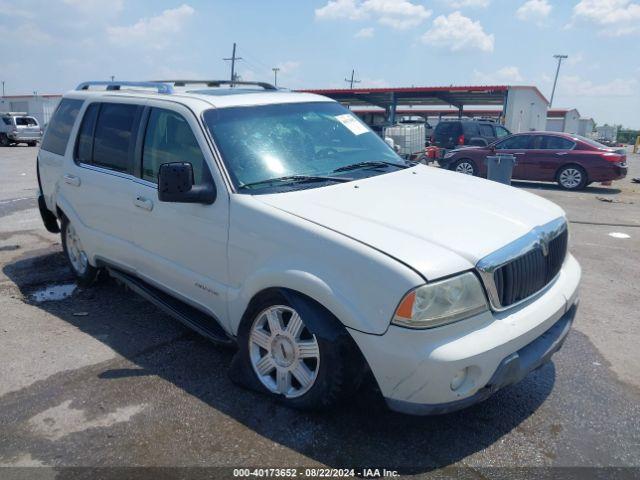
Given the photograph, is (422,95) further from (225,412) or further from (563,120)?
(225,412)

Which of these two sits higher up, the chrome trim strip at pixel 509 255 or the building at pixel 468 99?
the building at pixel 468 99

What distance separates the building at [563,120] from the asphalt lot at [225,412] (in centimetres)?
4962

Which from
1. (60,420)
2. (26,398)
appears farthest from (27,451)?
(26,398)

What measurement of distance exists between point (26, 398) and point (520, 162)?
1383cm

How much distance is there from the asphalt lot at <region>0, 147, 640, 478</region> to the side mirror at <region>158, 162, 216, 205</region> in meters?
1.22

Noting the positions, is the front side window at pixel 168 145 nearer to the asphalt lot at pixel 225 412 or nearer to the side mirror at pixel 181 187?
the side mirror at pixel 181 187

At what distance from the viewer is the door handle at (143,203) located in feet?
13.1

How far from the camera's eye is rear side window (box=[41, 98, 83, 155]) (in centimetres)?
→ 529

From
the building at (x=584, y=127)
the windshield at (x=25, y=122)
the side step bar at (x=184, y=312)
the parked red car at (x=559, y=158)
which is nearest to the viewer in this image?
the side step bar at (x=184, y=312)

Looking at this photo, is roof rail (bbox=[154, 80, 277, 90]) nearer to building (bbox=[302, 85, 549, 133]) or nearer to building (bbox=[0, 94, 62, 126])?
building (bbox=[302, 85, 549, 133])

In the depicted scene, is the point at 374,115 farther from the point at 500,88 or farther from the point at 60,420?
the point at 60,420

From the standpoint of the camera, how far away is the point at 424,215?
3125 millimetres

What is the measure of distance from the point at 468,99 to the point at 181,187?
38584mm

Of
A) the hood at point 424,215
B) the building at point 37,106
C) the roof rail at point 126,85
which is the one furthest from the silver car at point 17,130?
the hood at point 424,215
